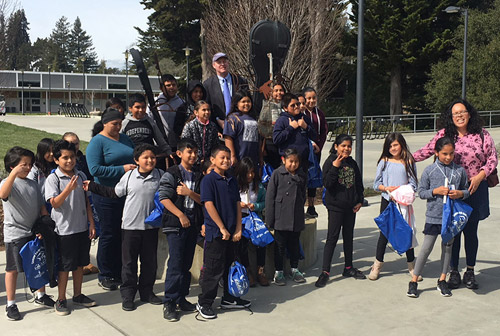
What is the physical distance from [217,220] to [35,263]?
1.56m

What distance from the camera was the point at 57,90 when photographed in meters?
79.5

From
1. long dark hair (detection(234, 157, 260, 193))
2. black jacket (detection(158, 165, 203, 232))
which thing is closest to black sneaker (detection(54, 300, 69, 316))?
black jacket (detection(158, 165, 203, 232))

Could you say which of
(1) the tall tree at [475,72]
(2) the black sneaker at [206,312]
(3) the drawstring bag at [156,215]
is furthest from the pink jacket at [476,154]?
(1) the tall tree at [475,72]

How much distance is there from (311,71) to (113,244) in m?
19.5

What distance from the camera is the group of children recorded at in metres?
4.72

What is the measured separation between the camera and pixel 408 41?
29.9 m

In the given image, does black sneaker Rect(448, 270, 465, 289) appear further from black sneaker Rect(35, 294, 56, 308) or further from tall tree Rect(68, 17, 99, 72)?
tall tree Rect(68, 17, 99, 72)

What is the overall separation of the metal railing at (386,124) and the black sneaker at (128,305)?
2040cm

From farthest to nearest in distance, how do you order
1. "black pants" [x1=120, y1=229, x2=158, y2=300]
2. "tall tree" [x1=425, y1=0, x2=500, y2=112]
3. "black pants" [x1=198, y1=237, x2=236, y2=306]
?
"tall tree" [x1=425, y1=0, x2=500, y2=112] → "black pants" [x1=120, y1=229, x2=158, y2=300] → "black pants" [x1=198, y1=237, x2=236, y2=306]

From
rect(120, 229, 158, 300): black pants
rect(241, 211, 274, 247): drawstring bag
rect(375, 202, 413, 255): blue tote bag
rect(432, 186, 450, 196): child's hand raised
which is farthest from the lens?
rect(375, 202, 413, 255): blue tote bag

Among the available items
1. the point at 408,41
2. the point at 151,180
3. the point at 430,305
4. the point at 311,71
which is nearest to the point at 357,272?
the point at 430,305

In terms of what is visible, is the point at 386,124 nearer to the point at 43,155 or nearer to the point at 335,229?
the point at 335,229

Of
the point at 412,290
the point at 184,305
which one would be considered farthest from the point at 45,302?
the point at 412,290

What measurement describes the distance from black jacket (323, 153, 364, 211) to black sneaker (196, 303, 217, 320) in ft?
5.64
